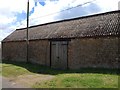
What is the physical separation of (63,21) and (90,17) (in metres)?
5.19

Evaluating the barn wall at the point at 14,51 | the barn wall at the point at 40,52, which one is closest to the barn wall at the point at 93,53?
the barn wall at the point at 40,52

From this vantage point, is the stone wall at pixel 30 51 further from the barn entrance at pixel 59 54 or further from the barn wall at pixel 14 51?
the barn entrance at pixel 59 54

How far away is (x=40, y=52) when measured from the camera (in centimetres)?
2666

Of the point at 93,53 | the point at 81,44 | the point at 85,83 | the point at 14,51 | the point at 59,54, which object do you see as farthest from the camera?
the point at 14,51

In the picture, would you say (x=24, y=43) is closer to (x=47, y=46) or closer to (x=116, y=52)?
(x=47, y=46)

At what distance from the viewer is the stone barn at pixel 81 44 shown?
18.6 metres

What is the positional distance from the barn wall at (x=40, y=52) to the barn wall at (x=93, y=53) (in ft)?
12.6

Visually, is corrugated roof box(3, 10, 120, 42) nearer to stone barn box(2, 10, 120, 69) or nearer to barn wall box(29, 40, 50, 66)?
stone barn box(2, 10, 120, 69)

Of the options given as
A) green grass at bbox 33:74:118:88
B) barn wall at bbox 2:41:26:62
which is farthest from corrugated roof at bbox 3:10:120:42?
green grass at bbox 33:74:118:88

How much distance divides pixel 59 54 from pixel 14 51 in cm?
1237

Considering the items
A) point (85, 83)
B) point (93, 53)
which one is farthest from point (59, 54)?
point (85, 83)

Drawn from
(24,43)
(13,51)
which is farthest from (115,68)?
(13,51)

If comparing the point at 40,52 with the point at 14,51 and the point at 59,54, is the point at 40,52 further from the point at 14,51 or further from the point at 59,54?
the point at 14,51

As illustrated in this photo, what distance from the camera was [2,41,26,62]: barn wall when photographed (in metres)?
31.7
